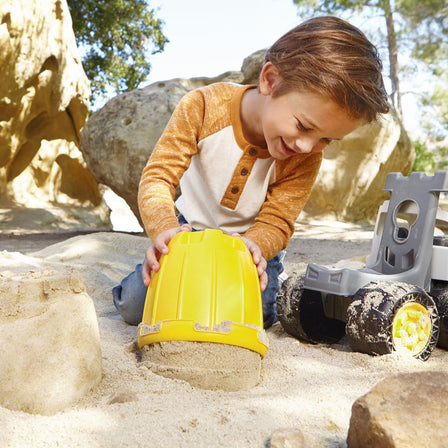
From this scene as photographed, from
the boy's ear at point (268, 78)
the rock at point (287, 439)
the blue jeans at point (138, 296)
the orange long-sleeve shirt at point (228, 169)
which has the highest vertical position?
the boy's ear at point (268, 78)

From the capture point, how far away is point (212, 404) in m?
1.03

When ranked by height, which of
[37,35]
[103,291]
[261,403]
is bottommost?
[103,291]

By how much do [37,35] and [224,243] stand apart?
427 cm

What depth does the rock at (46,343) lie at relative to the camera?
3.22 ft

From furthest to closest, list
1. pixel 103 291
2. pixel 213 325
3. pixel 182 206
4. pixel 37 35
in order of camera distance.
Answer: pixel 37 35 < pixel 103 291 < pixel 182 206 < pixel 213 325

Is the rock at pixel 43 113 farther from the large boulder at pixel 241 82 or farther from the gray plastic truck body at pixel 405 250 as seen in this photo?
the gray plastic truck body at pixel 405 250

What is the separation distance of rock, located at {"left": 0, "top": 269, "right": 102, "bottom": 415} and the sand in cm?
3

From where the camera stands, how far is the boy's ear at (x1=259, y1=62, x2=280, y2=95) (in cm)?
147

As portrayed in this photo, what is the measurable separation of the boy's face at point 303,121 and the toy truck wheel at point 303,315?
1.46 ft

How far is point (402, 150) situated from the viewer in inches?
254

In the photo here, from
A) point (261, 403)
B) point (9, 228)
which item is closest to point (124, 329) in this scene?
point (261, 403)

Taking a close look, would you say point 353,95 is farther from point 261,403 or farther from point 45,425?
point 45,425

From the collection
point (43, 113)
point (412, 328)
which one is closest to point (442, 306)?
point (412, 328)

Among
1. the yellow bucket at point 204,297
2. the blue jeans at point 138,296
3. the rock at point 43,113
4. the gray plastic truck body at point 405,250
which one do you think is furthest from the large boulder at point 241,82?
the yellow bucket at point 204,297
